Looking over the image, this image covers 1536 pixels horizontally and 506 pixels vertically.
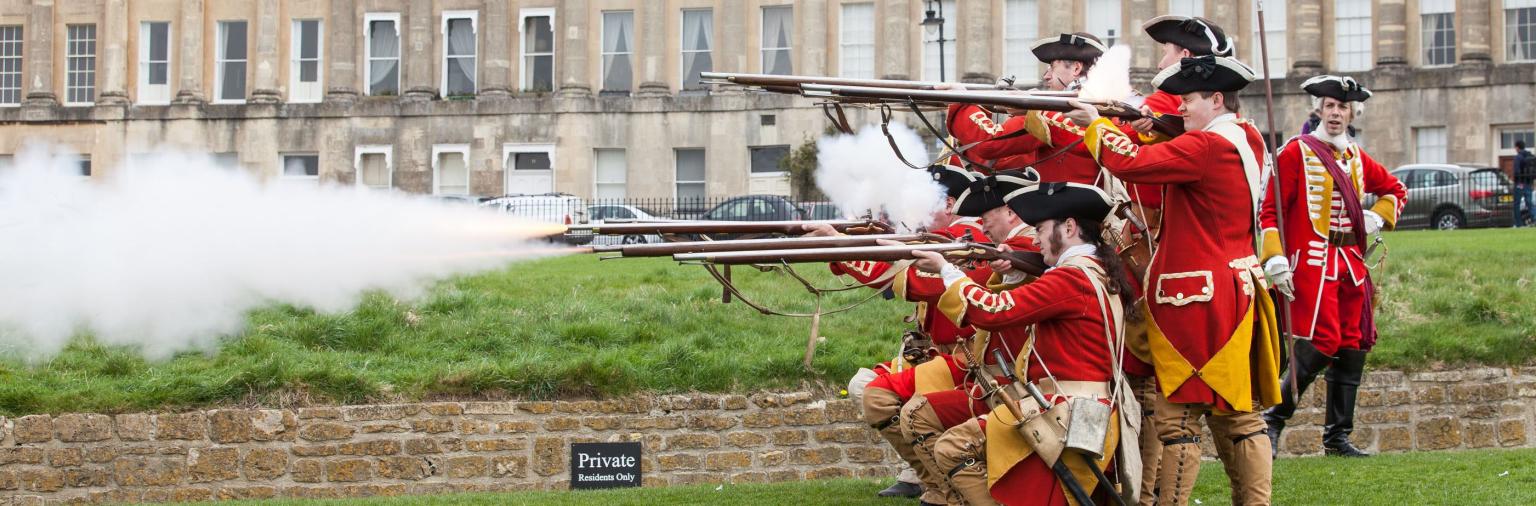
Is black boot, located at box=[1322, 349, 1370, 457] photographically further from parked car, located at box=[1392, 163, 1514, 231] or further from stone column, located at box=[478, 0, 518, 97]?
stone column, located at box=[478, 0, 518, 97]

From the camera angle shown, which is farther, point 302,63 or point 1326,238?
point 302,63

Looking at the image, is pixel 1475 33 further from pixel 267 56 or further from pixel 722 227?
pixel 722 227

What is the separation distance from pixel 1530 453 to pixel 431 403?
7850mm

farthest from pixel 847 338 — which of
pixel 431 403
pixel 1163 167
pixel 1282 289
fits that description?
pixel 1163 167

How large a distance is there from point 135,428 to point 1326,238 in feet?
A: 28.2

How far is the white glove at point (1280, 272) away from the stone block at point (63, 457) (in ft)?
28.3

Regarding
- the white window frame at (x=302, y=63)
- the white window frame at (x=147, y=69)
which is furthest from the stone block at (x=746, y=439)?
the white window frame at (x=147, y=69)

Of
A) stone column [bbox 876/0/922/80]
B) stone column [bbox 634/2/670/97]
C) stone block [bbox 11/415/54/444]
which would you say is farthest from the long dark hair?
stone column [bbox 634/2/670/97]

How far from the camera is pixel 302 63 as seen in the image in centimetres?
4703

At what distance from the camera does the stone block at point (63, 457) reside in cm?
1210

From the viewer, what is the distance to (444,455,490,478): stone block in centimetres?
1224

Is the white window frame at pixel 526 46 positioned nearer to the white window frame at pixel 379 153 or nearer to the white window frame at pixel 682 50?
the white window frame at pixel 682 50

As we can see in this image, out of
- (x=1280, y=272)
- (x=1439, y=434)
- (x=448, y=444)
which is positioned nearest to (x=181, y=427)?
(x=448, y=444)

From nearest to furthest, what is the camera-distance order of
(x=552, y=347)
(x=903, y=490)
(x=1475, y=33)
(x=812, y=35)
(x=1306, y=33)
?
(x=903, y=490) < (x=552, y=347) < (x=1475, y=33) < (x=1306, y=33) < (x=812, y=35)
